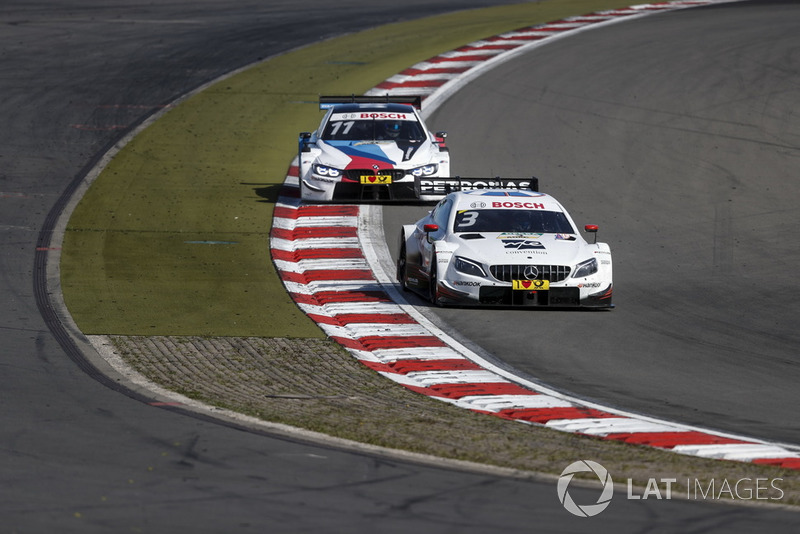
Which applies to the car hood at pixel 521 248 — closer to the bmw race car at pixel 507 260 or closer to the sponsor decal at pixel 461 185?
the bmw race car at pixel 507 260

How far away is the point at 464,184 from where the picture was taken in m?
19.8

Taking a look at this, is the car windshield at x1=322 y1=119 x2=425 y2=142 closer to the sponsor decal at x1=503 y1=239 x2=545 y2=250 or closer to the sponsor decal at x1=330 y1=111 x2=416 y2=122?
the sponsor decal at x1=330 y1=111 x2=416 y2=122

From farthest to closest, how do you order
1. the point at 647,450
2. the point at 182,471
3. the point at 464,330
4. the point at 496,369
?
the point at 464,330 → the point at 496,369 → the point at 647,450 → the point at 182,471

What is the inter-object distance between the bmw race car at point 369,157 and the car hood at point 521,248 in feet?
14.0

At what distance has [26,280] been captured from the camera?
16766 millimetres

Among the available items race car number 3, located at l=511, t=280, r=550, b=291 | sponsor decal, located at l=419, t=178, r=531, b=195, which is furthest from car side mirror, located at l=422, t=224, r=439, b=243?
sponsor decal, located at l=419, t=178, r=531, b=195

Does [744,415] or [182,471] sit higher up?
[182,471]

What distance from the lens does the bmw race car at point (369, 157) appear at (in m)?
21.5

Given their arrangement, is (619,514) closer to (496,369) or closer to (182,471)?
(182,471)

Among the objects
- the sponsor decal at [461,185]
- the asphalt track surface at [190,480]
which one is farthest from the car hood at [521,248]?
the asphalt track surface at [190,480]

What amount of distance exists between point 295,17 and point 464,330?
24.8 metres

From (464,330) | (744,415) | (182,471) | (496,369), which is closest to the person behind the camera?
(182,471)

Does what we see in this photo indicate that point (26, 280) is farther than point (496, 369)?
Yes

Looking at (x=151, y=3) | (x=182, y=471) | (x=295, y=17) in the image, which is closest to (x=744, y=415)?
(x=182, y=471)
